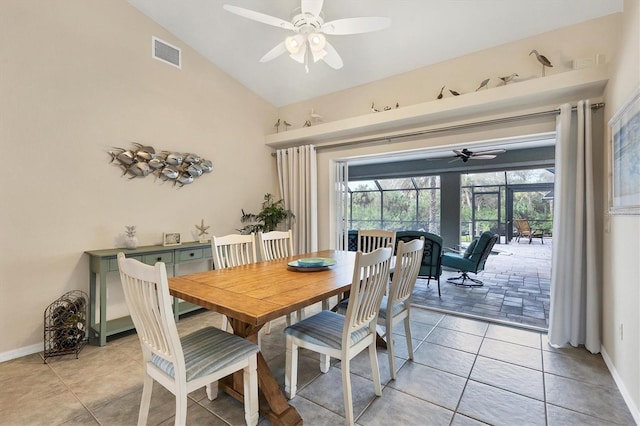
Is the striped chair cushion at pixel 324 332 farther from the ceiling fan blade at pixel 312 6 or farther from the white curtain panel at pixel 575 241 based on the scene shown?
the ceiling fan blade at pixel 312 6

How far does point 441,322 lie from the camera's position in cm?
330

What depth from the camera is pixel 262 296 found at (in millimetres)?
1662

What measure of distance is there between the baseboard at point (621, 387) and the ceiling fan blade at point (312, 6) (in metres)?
3.19

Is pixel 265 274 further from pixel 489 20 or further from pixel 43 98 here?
pixel 489 20

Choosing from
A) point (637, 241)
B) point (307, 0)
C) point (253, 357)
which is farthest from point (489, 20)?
point (253, 357)

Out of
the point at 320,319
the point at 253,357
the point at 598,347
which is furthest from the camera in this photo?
the point at 598,347

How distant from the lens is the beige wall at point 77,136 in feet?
8.25

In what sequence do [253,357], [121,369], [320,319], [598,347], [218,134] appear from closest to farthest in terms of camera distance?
[253,357] < [320,319] < [121,369] < [598,347] < [218,134]

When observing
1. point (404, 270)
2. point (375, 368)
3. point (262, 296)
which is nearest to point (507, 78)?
point (404, 270)

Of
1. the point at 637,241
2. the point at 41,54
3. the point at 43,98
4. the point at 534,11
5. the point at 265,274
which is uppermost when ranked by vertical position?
the point at 534,11

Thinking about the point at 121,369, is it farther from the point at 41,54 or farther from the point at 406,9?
the point at 406,9

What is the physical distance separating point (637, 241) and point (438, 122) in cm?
215

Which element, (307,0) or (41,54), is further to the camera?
(41,54)

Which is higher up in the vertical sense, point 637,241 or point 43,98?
point 43,98
